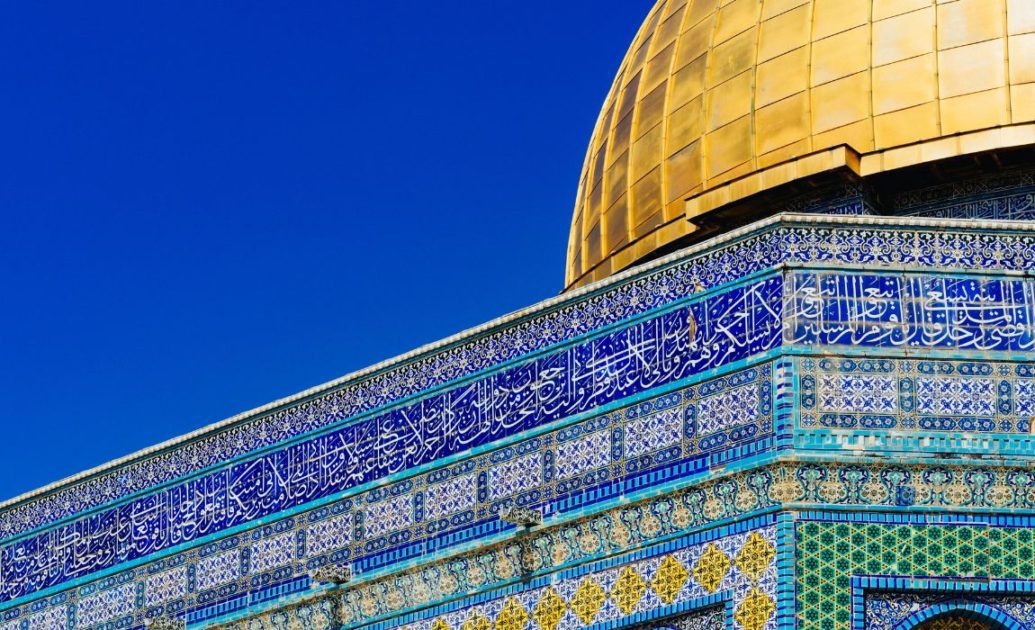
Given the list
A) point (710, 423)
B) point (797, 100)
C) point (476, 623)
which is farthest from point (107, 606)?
point (797, 100)

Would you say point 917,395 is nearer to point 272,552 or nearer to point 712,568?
point 712,568

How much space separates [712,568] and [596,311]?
1.40 metres

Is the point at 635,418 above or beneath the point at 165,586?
above

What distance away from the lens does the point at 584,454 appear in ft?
32.7

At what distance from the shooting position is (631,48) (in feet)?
45.7

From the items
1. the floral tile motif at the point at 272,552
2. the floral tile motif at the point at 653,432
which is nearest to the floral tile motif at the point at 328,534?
the floral tile motif at the point at 272,552

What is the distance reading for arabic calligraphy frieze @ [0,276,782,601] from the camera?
970 centimetres

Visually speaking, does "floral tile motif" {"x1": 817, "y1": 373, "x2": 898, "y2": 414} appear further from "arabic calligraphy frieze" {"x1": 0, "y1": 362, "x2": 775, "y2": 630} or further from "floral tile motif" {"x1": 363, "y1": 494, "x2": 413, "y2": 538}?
"floral tile motif" {"x1": 363, "y1": 494, "x2": 413, "y2": 538}

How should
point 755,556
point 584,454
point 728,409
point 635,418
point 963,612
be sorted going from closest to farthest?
point 963,612
point 755,556
point 728,409
point 635,418
point 584,454

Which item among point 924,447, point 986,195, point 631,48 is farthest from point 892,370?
point 631,48

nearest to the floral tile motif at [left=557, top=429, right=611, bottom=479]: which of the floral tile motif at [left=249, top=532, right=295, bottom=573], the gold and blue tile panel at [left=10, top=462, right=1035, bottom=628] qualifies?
the gold and blue tile panel at [left=10, top=462, right=1035, bottom=628]

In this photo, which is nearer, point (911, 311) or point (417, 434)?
point (911, 311)

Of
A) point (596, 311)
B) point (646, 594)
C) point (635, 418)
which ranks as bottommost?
point (646, 594)

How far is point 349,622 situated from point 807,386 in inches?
99.0
